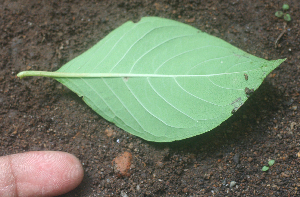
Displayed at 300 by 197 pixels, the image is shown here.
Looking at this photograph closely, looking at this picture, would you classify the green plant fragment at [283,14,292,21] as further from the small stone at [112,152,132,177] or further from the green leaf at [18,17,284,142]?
the small stone at [112,152,132,177]

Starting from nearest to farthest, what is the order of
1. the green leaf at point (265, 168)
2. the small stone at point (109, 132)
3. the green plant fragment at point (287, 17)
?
1. the green leaf at point (265, 168)
2. the small stone at point (109, 132)
3. the green plant fragment at point (287, 17)

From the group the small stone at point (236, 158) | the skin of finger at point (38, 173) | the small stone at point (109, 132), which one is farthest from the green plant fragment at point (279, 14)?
the skin of finger at point (38, 173)

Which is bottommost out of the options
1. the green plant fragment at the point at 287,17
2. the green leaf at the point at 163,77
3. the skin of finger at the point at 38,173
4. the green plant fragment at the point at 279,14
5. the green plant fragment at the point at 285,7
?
the skin of finger at the point at 38,173

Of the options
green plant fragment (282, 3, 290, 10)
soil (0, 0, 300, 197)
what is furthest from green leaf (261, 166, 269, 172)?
green plant fragment (282, 3, 290, 10)

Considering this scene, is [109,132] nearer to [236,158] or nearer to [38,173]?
[38,173]

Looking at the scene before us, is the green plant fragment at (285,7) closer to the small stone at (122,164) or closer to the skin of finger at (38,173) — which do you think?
the small stone at (122,164)

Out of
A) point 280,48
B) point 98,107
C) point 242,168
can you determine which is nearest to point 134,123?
point 98,107
